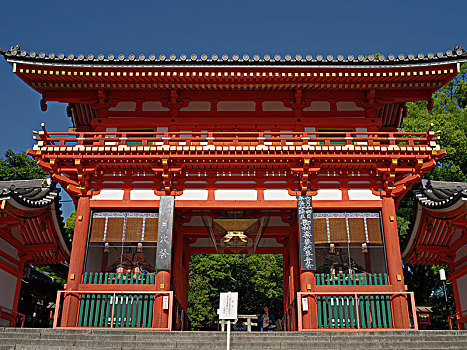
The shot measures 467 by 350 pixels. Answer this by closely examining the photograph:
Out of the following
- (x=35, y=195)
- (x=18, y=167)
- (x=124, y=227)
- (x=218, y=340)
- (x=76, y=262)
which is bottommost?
(x=218, y=340)

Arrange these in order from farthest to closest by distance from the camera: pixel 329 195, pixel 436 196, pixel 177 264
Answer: pixel 177 264, pixel 436 196, pixel 329 195

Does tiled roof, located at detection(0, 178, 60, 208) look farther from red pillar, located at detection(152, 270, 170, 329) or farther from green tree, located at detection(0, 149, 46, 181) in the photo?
green tree, located at detection(0, 149, 46, 181)

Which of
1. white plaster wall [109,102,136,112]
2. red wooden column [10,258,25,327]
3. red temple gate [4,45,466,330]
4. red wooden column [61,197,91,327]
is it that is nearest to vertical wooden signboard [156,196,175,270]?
red temple gate [4,45,466,330]

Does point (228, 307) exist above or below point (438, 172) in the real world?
below

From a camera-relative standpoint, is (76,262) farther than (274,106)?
No

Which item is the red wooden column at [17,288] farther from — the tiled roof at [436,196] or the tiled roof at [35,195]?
the tiled roof at [436,196]

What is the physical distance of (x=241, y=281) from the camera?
33.6 meters

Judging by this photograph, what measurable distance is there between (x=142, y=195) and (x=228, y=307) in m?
5.49

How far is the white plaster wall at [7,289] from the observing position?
1426 cm

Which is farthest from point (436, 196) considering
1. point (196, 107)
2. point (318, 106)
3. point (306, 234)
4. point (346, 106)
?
point (196, 107)

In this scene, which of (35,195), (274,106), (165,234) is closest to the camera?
(165,234)

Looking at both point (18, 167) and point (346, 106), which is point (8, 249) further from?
point (18, 167)

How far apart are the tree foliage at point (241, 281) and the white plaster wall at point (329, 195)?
2021 centimetres

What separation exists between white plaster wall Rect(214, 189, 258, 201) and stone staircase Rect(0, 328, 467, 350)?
438cm
